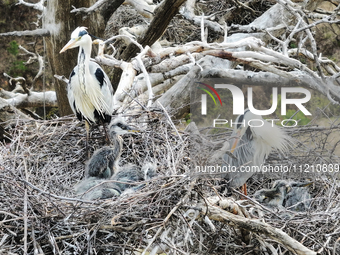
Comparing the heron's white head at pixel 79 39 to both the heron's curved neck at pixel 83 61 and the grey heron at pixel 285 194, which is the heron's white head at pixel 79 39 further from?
the grey heron at pixel 285 194

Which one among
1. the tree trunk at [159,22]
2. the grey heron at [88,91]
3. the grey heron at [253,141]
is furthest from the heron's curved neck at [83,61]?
the tree trunk at [159,22]

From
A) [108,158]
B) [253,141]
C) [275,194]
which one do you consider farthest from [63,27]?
[275,194]

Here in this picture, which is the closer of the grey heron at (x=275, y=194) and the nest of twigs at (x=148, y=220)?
the nest of twigs at (x=148, y=220)

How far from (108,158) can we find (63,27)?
6.36 ft

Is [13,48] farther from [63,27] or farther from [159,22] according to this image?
[159,22]

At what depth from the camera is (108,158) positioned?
9.13 ft

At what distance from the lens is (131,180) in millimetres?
2637

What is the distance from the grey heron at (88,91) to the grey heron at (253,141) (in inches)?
36.1

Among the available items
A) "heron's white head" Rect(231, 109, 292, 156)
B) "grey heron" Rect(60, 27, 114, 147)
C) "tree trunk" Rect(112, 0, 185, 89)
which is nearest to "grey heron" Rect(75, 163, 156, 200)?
"grey heron" Rect(60, 27, 114, 147)

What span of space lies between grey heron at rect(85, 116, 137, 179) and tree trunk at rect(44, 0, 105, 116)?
1.63 m

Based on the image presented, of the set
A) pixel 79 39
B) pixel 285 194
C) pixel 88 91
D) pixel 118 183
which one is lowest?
pixel 285 194

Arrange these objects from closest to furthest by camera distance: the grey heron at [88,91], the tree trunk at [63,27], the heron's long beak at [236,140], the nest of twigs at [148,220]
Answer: the nest of twigs at [148,220]
the heron's long beak at [236,140]
the grey heron at [88,91]
the tree trunk at [63,27]

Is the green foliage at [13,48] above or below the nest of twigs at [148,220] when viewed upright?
above

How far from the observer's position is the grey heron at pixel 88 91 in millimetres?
2879
